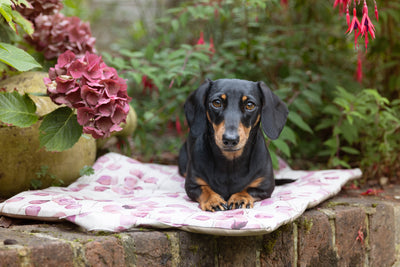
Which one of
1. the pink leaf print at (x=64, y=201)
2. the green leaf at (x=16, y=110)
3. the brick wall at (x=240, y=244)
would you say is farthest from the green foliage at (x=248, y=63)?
the pink leaf print at (x=64, y=201)

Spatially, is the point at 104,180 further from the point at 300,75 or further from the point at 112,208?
the point at 300,75

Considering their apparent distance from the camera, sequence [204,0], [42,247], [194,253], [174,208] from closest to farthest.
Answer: [42,247] < [194,253] < [174,208] < [204,0]

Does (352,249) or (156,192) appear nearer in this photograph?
(352,249)

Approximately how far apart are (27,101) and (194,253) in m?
1.14

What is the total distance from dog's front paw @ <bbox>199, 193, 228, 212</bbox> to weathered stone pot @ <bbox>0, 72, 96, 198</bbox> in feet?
2.96

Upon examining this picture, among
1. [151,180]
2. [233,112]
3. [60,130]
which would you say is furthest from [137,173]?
[233,112]

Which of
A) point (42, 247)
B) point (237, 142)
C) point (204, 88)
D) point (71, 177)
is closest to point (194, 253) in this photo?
point (237, 142)

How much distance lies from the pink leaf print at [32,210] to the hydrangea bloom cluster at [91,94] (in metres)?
0.44

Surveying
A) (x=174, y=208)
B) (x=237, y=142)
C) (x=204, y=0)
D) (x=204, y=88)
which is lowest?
(x=174, y=208)

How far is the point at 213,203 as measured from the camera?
222 cm

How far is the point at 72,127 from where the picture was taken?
2322 mm

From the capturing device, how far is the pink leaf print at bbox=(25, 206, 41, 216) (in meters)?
2.05

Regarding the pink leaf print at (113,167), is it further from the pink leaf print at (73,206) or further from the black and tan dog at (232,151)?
the pink leaf print at (73,206)

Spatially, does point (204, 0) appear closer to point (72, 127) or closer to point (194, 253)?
point (72, 127)
